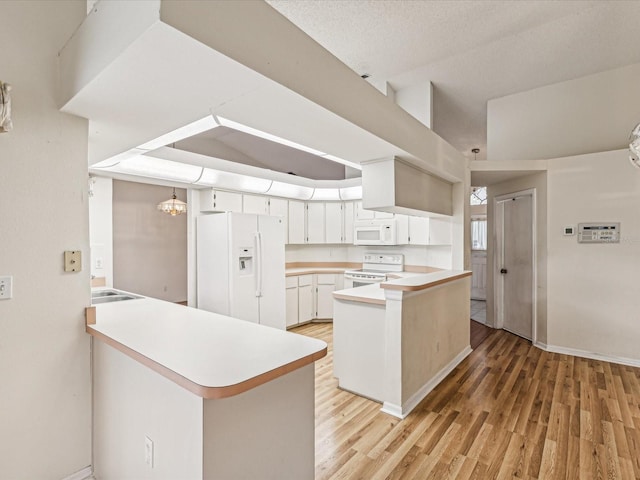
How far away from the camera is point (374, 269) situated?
5.84 meters

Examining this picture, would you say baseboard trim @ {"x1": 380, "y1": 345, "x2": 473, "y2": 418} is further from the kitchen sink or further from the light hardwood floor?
the kitchen sink

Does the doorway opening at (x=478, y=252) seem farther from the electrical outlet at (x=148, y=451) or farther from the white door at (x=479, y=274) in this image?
the electrical outlet at (x=148, y=451)

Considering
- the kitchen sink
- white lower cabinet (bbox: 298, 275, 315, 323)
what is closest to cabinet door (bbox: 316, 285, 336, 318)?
white lower cabinet (bbox: 298, 275, 315, 323)

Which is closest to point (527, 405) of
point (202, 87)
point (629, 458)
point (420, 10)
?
point (629, 458)

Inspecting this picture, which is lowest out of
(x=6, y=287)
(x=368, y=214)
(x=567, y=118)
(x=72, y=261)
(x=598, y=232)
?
(x=6, y=287)

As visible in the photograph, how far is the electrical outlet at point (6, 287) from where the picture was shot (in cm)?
159

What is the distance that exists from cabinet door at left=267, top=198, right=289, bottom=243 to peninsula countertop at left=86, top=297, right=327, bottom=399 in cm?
313

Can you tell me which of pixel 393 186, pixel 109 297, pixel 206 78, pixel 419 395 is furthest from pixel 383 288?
pixel 109 297

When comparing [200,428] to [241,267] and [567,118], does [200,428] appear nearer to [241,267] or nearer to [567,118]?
[241,267]

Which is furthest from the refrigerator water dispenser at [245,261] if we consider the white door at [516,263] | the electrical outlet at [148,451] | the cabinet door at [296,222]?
the white door at [516,263]

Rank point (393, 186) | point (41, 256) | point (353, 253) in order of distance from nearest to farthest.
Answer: point (41, 256)
point (393, 186)
point (353, 253)

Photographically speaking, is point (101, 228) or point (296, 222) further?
point (296, 222)

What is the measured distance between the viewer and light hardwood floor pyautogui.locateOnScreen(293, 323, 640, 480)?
2.01 meters

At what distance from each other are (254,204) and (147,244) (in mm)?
3087
